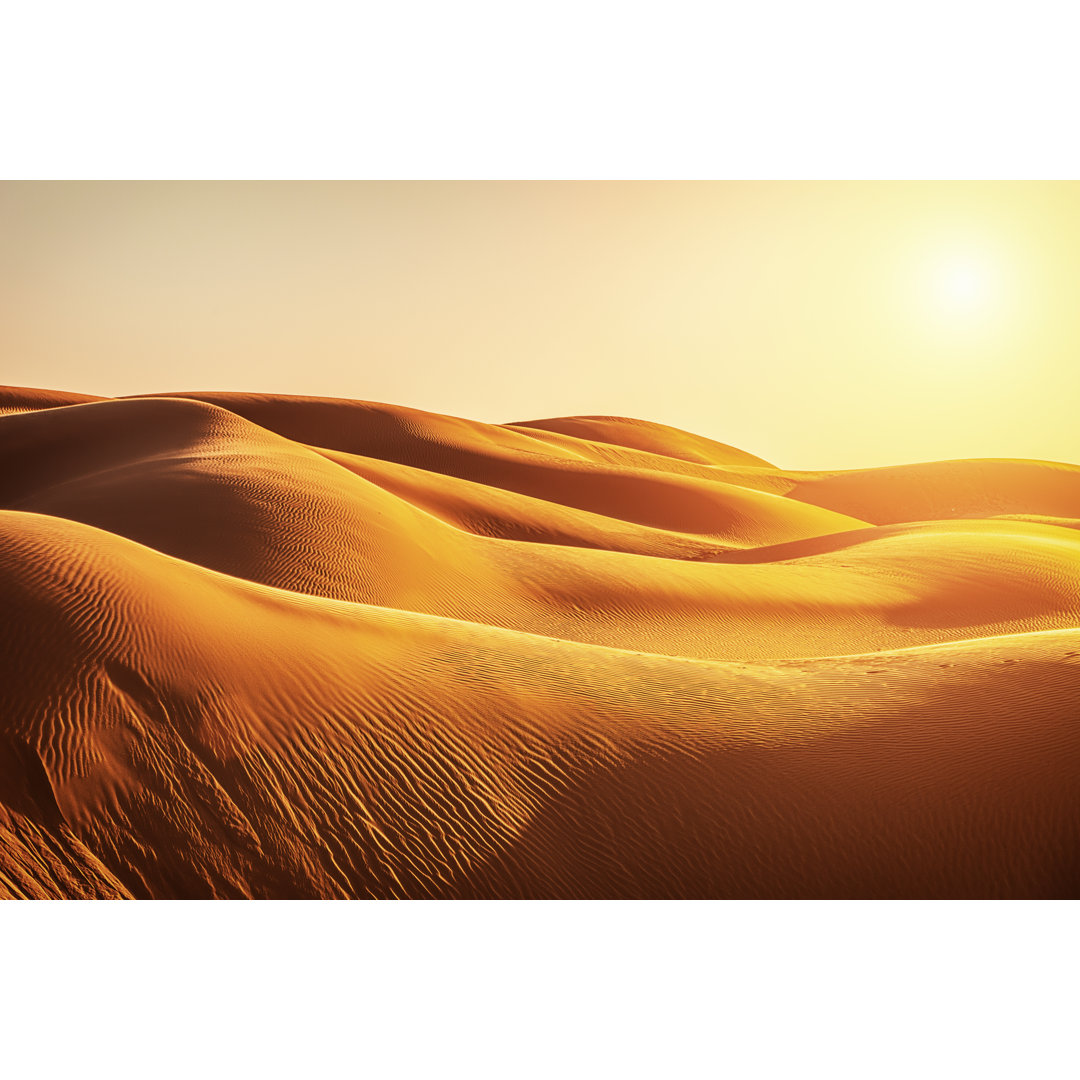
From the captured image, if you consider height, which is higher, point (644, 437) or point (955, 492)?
point (644, 437)

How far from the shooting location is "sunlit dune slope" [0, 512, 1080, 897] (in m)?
4.78

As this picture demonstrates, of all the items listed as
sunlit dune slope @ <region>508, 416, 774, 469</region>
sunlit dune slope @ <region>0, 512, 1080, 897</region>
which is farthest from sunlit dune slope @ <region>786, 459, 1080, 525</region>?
sunlit dune slope @ <region>0, 512, 1080, 897</region>

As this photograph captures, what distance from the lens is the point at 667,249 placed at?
36.1ft

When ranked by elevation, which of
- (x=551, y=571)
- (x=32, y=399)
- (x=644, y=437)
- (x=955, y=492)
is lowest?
(x=955, y=492)

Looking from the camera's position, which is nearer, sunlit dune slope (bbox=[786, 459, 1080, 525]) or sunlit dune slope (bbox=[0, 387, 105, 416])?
sunlit dune slope (bbox=[0, 387, 105, 416])

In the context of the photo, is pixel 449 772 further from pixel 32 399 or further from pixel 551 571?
pixel 32 399

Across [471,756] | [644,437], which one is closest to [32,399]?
[644,437]

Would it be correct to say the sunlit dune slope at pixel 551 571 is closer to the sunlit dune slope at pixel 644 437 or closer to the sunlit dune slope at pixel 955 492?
the sunlit dune slope at pixel 955 492

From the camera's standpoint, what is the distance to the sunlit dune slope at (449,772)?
4.78m

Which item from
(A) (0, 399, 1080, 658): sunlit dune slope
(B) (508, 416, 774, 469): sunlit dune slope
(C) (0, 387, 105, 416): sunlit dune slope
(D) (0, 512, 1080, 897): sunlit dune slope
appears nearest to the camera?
(D) (0, 512, 1080, 897): sunlit dune slope

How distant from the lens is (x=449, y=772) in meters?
5.37

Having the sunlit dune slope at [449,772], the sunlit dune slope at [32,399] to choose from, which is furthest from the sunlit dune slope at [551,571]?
the sunlit dune slope at [32,399]

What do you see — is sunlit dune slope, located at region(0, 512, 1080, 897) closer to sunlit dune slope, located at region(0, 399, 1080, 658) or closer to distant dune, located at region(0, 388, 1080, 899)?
distant dune, located at region(0, 388, 1080, 899)
